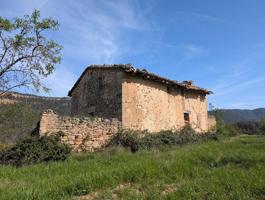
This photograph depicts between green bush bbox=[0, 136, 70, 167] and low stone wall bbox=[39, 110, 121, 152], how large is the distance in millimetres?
808

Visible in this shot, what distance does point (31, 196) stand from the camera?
5.39m

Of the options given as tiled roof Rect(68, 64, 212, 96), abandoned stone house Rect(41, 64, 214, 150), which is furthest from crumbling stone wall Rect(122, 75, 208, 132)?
tiled roof Rect(68, 64, 212, 96)

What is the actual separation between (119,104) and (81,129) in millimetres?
2843

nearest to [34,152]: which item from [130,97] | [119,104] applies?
[119,104]

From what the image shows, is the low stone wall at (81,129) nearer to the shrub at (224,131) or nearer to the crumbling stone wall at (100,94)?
the crumbling stone wall at (100,94)

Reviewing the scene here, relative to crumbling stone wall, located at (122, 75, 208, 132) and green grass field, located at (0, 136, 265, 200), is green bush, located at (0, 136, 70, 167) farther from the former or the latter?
crumbling stone wall, located at (122, 75, 208, 132)

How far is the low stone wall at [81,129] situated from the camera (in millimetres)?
11691

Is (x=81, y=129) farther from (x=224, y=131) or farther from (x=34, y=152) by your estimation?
(x=224, y=131)

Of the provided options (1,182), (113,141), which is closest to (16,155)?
(1,182)

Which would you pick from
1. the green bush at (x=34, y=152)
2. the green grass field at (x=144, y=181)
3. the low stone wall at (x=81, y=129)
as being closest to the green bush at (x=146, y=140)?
the low stone wall at (x=81, y=129)

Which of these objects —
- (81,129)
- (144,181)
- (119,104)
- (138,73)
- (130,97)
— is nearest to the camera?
(144,181)

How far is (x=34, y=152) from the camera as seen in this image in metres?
9.99

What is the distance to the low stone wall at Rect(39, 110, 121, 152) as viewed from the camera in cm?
1169

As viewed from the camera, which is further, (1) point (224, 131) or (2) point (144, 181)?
(1) point (224, 131)
